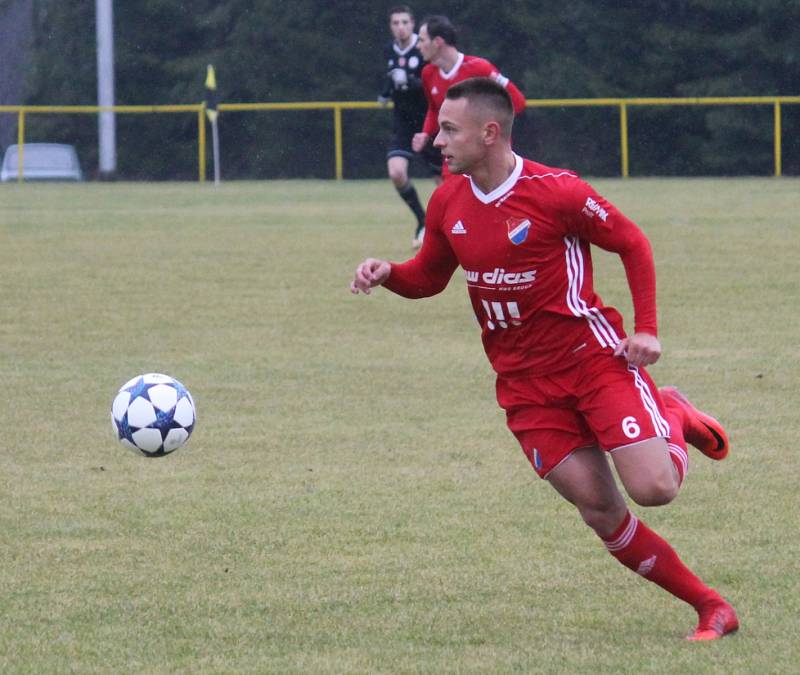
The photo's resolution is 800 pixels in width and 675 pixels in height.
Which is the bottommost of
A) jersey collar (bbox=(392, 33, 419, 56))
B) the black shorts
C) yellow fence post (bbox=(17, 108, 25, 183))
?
yellow fence post (bbox=(17, 108, 25, 183))

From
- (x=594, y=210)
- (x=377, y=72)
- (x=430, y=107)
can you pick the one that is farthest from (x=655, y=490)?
(x=377, y=72)

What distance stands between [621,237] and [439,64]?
9650 mm

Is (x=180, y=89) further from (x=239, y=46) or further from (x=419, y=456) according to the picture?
(x=419, y=456)

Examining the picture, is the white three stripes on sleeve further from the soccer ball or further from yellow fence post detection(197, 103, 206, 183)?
yellow fence post detection(197, 103, 206, 183)

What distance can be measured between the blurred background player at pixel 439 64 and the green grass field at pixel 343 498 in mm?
1810

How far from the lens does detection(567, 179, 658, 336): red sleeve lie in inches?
179

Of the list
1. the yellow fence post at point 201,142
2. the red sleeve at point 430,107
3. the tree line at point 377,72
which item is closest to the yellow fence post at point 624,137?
the tree line at point 377,72

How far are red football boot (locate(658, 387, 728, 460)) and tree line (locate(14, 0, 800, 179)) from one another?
2793 centimetres

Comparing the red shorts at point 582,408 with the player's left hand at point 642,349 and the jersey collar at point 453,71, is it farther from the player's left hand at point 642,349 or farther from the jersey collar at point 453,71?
the jersey collar at point 453,71

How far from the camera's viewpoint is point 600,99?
34.5 m

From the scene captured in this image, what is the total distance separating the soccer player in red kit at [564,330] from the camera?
449cm

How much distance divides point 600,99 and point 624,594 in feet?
99.9

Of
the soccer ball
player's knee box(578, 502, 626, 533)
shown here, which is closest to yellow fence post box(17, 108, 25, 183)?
the soccer ball

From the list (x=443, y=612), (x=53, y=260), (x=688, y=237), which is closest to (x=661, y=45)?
(x=688, y=237)
